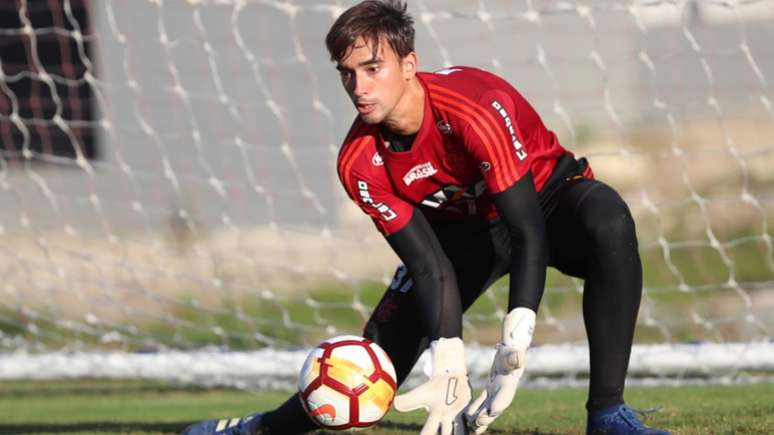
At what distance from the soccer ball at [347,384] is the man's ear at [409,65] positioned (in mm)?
998

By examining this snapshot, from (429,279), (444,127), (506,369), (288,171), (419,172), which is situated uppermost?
(444,127)

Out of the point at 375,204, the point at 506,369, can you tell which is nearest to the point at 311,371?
the point at 375,204

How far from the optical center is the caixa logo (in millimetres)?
4918

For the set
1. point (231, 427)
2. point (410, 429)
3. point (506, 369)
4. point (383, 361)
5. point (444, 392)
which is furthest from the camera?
point (410, 429)

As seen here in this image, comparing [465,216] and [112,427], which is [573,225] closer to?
[465,216]

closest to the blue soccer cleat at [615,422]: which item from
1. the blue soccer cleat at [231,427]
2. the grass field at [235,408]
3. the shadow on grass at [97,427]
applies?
the grass field at [235,408]

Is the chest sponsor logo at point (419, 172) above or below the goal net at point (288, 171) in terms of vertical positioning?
above

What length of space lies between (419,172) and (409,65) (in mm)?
418

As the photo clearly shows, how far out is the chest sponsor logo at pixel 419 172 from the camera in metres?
4.89

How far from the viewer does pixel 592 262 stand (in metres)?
4.86

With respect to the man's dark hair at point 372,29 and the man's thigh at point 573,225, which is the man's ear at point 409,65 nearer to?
the man's dark hair at point 372,29

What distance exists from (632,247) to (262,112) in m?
7.76

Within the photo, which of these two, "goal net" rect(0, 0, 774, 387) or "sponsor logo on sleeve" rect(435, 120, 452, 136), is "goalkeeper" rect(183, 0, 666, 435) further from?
"goal net" rect(0, 0, 774, 387)

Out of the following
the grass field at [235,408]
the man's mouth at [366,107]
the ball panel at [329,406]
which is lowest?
the grass field at [235,408]
